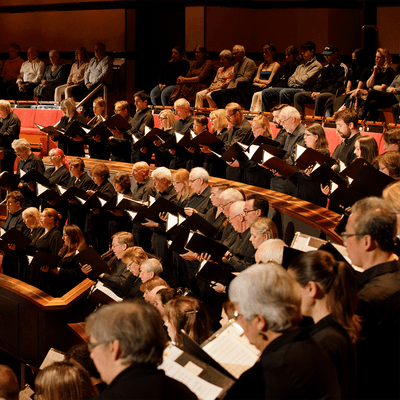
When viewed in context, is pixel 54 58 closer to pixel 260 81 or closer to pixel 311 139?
pixel 260 81

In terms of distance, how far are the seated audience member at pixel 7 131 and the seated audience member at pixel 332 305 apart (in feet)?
21.3

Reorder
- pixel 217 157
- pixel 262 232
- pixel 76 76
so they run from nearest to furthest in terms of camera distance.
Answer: pixel 262 232
pixel 217 157
pixel 76 76

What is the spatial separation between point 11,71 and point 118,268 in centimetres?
680

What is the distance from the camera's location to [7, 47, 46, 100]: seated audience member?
33.0 ft

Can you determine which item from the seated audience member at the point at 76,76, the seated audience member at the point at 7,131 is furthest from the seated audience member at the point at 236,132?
the seated audience member at the point at 76,76

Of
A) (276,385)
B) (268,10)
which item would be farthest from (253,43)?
(276,385)

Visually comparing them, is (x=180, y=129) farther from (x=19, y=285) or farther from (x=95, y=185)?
(x=19, y=285)

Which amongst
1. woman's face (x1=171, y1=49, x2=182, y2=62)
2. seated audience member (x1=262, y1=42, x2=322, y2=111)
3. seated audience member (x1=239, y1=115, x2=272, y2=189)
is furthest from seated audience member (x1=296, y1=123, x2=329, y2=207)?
woman's face (x1=171, y1=49, x2=182, y2=62)

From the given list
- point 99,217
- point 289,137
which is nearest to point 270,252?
point 289,137

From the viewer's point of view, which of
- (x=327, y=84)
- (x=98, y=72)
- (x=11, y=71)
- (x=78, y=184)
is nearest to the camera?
(x=78, y=184)

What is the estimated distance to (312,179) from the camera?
483 centimetres

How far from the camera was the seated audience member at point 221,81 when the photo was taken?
26.3 feet

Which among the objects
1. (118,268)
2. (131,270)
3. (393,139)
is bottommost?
(118,268)

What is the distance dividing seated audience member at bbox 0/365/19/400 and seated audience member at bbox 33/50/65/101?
7.59 metres
